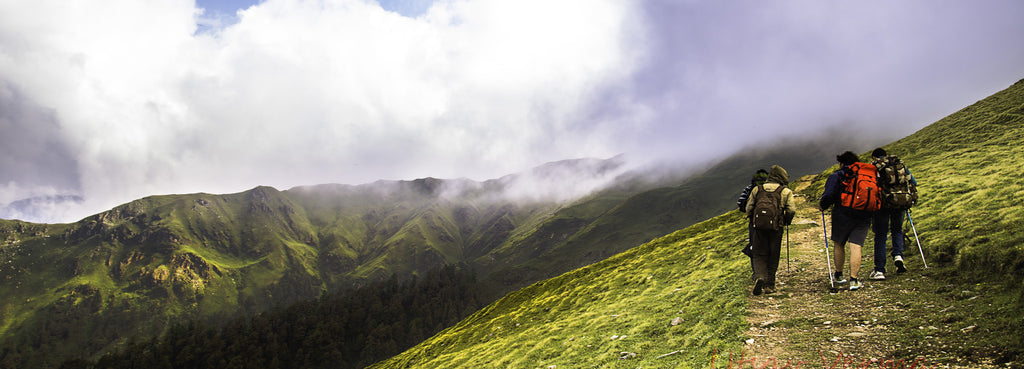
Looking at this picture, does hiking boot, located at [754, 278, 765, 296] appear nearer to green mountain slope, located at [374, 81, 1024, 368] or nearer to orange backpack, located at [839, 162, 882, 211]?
green mountain slope, located at [374, 81, 1024, 368]

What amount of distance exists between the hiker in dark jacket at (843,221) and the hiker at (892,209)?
0.54 m

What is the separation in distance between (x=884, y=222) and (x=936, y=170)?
30049 millimetres

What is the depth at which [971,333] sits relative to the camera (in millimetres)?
8594

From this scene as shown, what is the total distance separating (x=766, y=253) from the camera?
15875mm

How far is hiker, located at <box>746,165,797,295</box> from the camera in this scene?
15391 millimetres

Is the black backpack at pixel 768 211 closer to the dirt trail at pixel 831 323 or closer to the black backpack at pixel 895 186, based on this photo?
the dirt trail at pixel 831 323

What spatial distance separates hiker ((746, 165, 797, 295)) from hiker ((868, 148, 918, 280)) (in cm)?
254

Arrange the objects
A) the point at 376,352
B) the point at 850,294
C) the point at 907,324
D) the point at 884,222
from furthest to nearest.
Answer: the point at 376,352 → the point at 884,222 → the point at 850,294 → the point at 907,324

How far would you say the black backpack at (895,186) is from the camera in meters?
14.2

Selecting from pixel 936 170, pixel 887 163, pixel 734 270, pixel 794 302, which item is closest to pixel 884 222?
pixel 887 163

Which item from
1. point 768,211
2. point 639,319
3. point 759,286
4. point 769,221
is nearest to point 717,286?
point 759,286

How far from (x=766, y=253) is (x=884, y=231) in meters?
3.55

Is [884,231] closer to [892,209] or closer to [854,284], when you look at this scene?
Result: [892,209]

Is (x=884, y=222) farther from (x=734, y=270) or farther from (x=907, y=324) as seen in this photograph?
(x=734, y=270)
